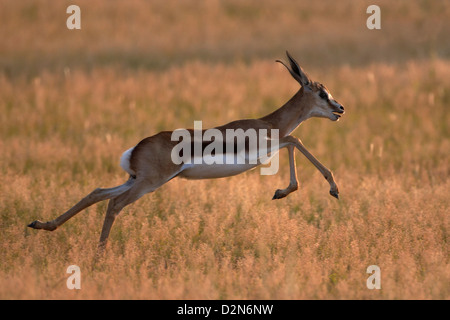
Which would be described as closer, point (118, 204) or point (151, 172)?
point (151, 172)

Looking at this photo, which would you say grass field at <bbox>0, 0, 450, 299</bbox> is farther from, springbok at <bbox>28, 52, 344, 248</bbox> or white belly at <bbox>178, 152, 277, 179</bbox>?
white belly at <bbox>178, 152, 277, 179</bbox>

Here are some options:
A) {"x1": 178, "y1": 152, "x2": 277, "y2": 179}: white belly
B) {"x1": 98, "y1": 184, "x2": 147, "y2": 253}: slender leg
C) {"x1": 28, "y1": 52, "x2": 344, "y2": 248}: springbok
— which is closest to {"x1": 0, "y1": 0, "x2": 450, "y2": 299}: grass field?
{"x1": 98, "y1": 184, "x2": 147, "y2": 253}: slender leg

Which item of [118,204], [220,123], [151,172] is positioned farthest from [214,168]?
[220,123]

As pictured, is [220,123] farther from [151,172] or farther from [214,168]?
[151,172]

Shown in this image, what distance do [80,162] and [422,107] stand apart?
26.8 ft

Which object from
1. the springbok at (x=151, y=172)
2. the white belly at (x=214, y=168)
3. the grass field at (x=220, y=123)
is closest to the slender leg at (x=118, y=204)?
the springbok at (x=151, y=172)

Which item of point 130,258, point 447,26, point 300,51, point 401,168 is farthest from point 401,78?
point 130,258

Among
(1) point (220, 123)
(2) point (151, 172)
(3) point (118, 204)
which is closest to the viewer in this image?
(2) point (151, 172)

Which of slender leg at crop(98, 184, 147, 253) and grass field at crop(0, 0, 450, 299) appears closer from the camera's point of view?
grass field at crop(0, 0, 450, 299)

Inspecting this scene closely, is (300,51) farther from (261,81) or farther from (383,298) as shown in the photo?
(383,298)

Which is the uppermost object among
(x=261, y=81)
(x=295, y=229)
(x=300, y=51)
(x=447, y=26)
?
(x=447, y=26)

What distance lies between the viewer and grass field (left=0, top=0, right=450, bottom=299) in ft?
23.3

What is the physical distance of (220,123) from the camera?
15836 mm

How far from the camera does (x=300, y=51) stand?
22.9 meters
